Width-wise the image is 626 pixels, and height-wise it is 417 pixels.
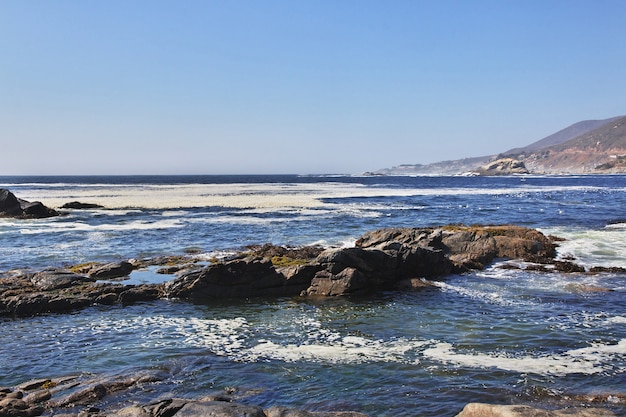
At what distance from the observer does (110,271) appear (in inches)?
1091

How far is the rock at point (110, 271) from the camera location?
27281 millimetres

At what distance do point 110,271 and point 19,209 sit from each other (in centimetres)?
4514

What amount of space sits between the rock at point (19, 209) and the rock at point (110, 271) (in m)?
41.0

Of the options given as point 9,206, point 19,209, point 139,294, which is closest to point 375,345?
point 139,294

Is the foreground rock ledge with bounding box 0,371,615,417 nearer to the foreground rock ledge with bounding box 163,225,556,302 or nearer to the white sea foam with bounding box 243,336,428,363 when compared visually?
the white sea foam with bounding box 243,336,428,363

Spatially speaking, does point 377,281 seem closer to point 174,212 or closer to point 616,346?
point 616,346

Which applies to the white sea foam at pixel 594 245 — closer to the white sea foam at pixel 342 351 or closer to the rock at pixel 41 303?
the white sea foam at pixel 342 351

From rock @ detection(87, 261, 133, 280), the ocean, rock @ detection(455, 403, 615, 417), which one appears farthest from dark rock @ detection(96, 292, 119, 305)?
rock @ detection(455, 403, 615, 417)

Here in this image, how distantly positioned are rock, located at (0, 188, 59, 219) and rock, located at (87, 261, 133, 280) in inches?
1615

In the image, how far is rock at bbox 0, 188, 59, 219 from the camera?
2461 inches

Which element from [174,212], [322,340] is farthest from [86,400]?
[174,212]

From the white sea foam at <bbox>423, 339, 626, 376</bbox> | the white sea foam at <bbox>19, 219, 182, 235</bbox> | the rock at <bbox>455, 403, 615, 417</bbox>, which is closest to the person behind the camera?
the rock at <bbox>455, 403, 615, 417</bbox>

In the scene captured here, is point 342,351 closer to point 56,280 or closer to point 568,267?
point 56,280

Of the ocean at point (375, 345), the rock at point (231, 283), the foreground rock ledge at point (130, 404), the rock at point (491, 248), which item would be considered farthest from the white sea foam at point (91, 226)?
the foreground rock ledge at point (130, 404)
